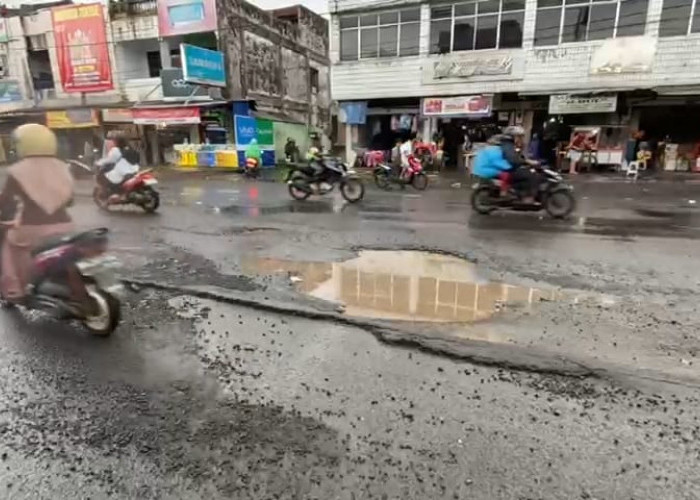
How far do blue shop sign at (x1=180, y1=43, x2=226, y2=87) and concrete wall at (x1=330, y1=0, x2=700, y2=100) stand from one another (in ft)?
16.6

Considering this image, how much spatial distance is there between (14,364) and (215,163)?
18.8 m

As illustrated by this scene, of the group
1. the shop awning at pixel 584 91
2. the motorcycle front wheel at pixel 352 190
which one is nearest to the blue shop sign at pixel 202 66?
the motorcycle front wheel at pixel 352 190

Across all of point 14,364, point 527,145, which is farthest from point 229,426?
point 527,145

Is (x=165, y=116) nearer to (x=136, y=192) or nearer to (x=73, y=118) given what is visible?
(x=73, y=118)

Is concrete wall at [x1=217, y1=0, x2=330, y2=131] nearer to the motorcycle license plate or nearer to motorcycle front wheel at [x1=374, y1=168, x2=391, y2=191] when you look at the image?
motorcycle front wheel at [x1=374, y1=168, x2=391, y2=191]

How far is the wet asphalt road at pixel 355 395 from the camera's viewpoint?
7.57 ft

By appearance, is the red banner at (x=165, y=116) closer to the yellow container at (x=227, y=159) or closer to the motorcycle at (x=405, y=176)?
the yellow container at (x=227, y=159)

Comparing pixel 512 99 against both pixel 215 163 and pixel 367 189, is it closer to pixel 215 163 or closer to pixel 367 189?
pixel 367 189

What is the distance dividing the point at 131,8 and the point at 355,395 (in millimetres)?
26794

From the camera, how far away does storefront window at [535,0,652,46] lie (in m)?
16.4

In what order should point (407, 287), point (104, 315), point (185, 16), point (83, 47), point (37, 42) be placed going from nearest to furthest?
point (104, 315) < point (407, 287) < point (185, 16) < point (83, 47) < point (37, 42)

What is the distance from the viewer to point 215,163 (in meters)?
21.4

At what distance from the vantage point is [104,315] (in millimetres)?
3939

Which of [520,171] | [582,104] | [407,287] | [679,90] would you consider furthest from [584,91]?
[407,287]
